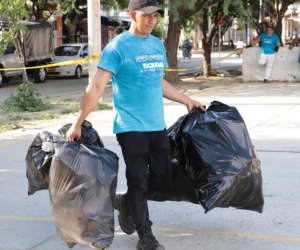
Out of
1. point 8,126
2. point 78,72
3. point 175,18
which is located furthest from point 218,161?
point 78,72

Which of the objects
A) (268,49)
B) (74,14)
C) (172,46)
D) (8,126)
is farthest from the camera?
(74,14)

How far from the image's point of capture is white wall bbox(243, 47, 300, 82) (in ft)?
61.0

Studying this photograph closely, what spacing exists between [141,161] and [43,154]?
816 millimetres

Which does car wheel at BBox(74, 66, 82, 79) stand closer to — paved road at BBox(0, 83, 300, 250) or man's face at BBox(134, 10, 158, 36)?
paved road at BBox(0, 83, 300, 250)

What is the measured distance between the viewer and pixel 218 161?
176 inches

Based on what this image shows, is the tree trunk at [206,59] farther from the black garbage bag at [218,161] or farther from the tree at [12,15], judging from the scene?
the black garbage bag at [218,161]

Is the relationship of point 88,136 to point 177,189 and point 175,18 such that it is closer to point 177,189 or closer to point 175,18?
point 177,189

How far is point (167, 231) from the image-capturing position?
16.4 ft

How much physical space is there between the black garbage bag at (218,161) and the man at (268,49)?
14.0 meters

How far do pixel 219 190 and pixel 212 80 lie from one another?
16.7 m

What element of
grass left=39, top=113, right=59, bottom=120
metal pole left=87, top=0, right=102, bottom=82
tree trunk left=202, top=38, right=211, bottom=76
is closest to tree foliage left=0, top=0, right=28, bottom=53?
metal pole left=87, top=0, right=102, bottom=82

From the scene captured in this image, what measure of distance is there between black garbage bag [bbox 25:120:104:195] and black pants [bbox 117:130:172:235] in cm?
25

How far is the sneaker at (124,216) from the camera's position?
4.61 meters

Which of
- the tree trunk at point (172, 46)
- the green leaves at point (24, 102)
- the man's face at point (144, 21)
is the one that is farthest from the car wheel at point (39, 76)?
the man's face at point (144, 21)
